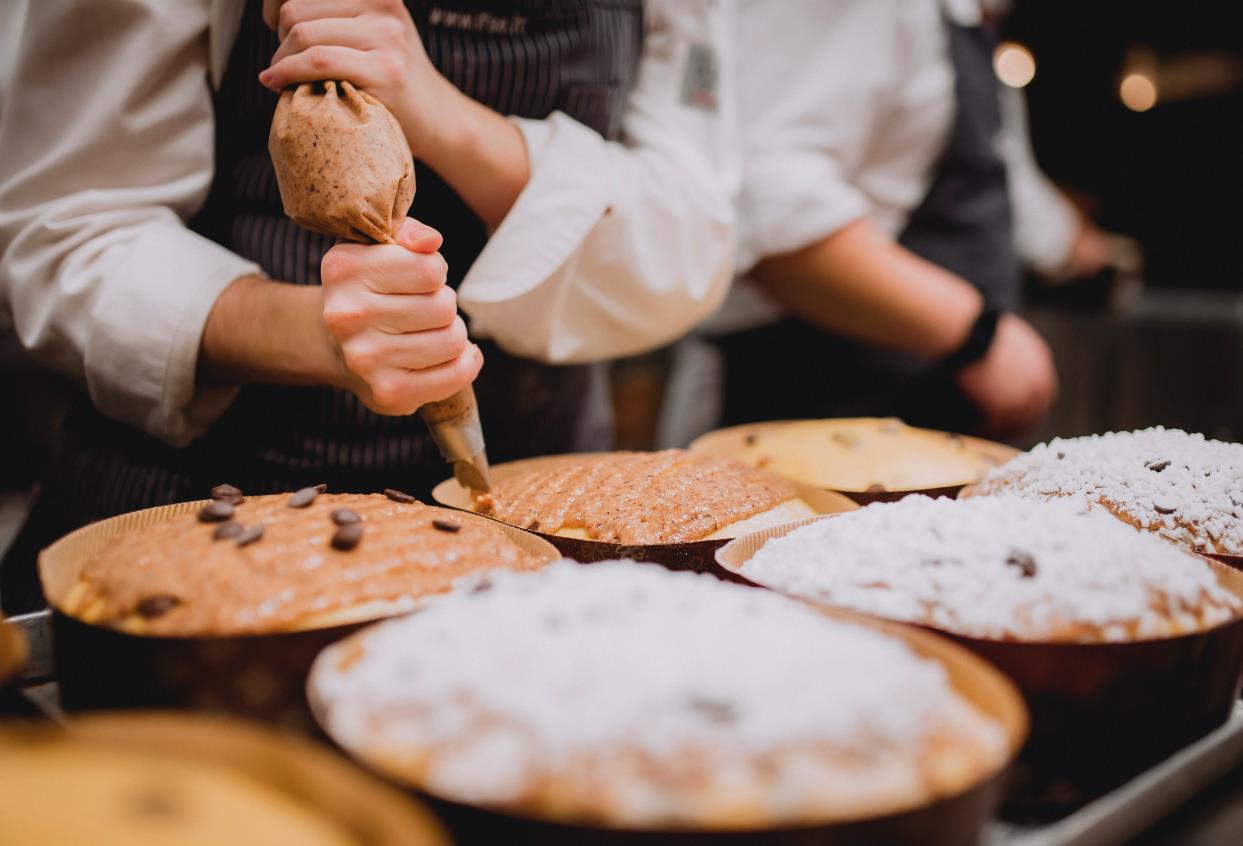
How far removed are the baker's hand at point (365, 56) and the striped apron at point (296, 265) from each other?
0.17m

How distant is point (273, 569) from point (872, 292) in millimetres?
1349

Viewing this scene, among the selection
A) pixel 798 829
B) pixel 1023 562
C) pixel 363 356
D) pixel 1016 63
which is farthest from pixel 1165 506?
pixel 1016 63

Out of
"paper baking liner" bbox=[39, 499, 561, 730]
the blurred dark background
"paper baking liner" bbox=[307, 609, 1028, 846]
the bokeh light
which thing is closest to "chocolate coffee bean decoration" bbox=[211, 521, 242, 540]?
"paper baking liner" bbox=[39, 499, 561, 730]

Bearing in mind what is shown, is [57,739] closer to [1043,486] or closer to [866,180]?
[1043,486]

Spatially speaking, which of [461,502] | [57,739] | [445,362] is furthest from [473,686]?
[461,502]

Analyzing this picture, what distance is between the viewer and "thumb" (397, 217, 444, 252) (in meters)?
0.94

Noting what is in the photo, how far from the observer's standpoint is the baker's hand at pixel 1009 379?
6.48 feet

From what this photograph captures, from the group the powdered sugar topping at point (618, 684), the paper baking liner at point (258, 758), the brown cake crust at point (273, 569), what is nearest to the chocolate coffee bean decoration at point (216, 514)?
the brown cake crust at point (273, 569)

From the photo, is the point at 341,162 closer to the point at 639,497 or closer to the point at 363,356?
the point at 363,356

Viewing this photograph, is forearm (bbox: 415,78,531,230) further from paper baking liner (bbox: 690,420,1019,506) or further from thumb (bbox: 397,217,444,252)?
paper baking liner (bbox: 690,420,1019,506)

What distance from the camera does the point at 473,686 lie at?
0.58 m

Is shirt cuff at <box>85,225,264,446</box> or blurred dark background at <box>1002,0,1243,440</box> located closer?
shirt cuff at <box>85,225,264,446</box>

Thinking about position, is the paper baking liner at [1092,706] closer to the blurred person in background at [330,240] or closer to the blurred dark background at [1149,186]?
the blurred person in background at [330,240]

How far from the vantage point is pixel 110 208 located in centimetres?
119
